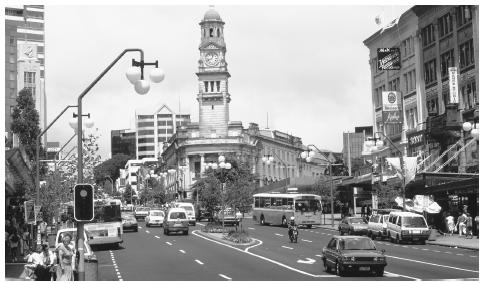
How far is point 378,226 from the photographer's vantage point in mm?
51906

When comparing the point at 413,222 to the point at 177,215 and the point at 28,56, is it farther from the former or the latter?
the point at 28,56

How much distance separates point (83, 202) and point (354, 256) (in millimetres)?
12475

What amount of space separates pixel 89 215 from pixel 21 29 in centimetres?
14952

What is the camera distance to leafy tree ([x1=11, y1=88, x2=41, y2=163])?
71.6m

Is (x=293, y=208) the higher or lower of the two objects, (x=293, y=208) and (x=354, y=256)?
the higher

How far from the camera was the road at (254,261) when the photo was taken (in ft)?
93.1

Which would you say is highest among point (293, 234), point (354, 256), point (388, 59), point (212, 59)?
point (212, 59)

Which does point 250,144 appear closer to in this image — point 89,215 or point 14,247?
point 14,247

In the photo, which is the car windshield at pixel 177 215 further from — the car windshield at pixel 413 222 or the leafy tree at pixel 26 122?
the car windshield at pixel 413 222

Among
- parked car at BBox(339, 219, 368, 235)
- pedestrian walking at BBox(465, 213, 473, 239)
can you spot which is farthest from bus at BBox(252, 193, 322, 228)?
pedestrian walking at BBox(465, 213, 473, 239)

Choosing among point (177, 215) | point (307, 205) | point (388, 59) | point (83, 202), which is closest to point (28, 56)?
point (388, 59)

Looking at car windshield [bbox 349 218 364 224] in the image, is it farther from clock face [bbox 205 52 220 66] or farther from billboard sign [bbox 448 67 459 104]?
clock face [bbox 205 52 220 66]

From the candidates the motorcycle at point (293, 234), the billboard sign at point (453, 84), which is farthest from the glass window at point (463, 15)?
the motorcycle at point (293, 234)

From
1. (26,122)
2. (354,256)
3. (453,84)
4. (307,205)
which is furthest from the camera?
(26,122)
